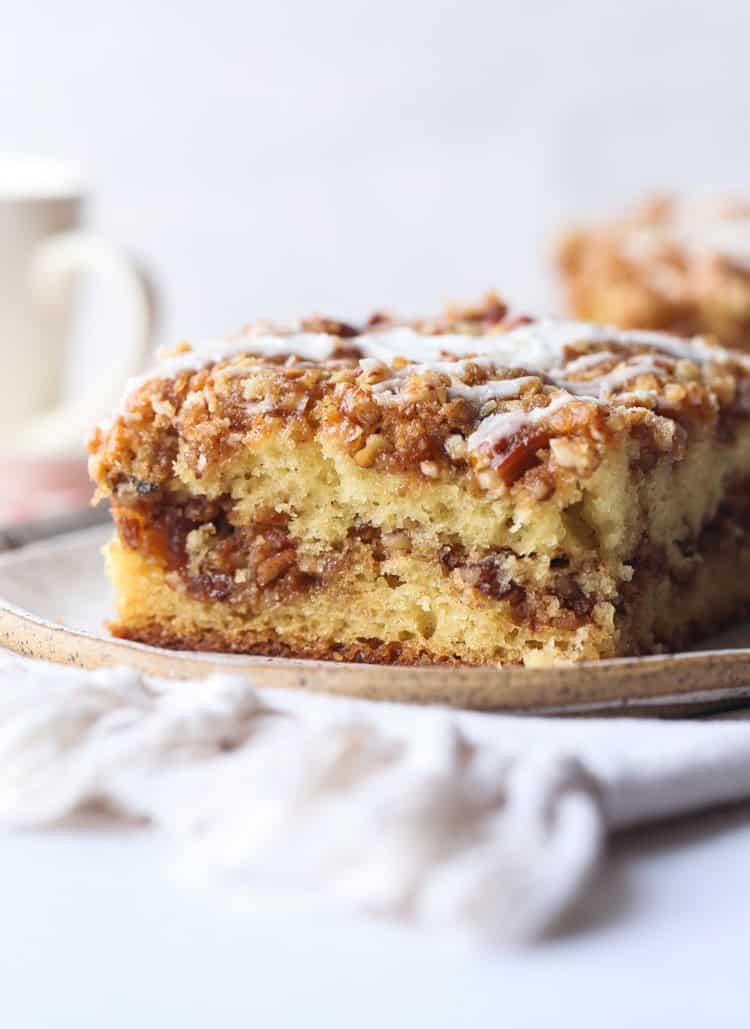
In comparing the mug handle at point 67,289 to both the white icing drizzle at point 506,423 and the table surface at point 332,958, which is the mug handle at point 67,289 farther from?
the table surface at point 332,958

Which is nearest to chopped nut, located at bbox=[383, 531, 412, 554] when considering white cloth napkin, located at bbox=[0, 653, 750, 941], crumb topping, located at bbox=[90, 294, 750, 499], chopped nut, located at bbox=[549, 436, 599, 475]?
crumb topping, located at bbox=[90, 294, 750, 499]

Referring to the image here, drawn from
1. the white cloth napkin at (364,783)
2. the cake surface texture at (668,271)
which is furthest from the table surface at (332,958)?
the cake surface texture at (668,271)

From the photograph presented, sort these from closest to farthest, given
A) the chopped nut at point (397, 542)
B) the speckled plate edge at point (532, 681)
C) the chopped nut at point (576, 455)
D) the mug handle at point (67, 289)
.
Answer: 1. the speckled plate edge at point (532, 681)
2. the chopped nut at point (576, 455)
3. the chopped nut at point (397, 542)
4. the mug handle at point (67, 289)

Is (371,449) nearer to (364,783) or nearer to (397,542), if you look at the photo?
(397,542)

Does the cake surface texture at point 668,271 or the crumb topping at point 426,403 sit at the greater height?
the crumb topping at point 426,403

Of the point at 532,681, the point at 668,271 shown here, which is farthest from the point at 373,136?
the point at 532,681

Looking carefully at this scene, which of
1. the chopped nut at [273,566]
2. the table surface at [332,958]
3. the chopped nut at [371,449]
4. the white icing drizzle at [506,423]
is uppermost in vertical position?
the white icing drizzle at [506,423]

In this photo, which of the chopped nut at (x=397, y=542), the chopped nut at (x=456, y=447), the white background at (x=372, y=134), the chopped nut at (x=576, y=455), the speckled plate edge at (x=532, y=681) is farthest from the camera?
the white background at (x=372, y=134)
